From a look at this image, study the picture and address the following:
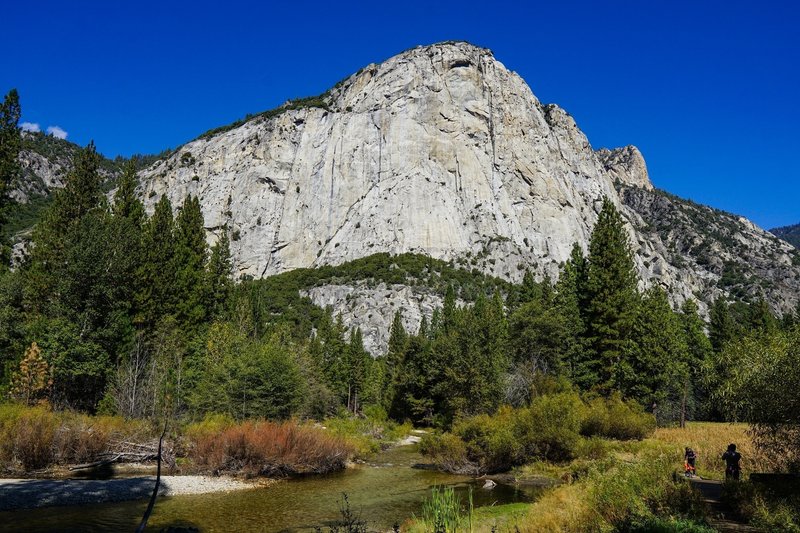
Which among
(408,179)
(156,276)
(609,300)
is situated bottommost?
(609,300)

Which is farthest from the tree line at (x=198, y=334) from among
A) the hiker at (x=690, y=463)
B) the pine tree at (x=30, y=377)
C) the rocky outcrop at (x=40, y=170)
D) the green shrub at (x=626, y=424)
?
the rocky outcrop at (x=40, y=170)

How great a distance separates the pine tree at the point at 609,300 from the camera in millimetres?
44031

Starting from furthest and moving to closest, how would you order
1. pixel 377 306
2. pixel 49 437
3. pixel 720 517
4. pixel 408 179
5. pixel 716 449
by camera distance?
pixel 408 179 < pixel 377 306 < pixel 716 449 < pixel 49 437 < pixel 720 517

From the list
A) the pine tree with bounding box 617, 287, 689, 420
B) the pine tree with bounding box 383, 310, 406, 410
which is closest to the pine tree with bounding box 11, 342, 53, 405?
the pine tree with bounding box 617, 287, 689, 420

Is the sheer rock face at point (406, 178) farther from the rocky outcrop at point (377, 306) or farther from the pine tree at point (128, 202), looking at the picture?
the pine tree at point (128, 202)

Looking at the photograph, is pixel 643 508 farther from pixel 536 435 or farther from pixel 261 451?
pixel 261 451

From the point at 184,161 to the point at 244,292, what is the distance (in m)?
109

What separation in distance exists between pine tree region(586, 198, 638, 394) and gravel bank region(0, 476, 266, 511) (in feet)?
99.6

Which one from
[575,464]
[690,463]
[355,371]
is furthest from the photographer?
[355,371]

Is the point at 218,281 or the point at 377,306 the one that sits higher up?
the point at 377,306

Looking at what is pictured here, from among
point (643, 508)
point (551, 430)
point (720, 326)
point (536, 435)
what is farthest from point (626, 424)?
point (720, 326)

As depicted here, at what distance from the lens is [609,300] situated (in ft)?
148

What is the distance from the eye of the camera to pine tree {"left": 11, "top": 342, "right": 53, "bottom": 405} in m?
30.5

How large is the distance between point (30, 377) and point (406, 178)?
344 feet
